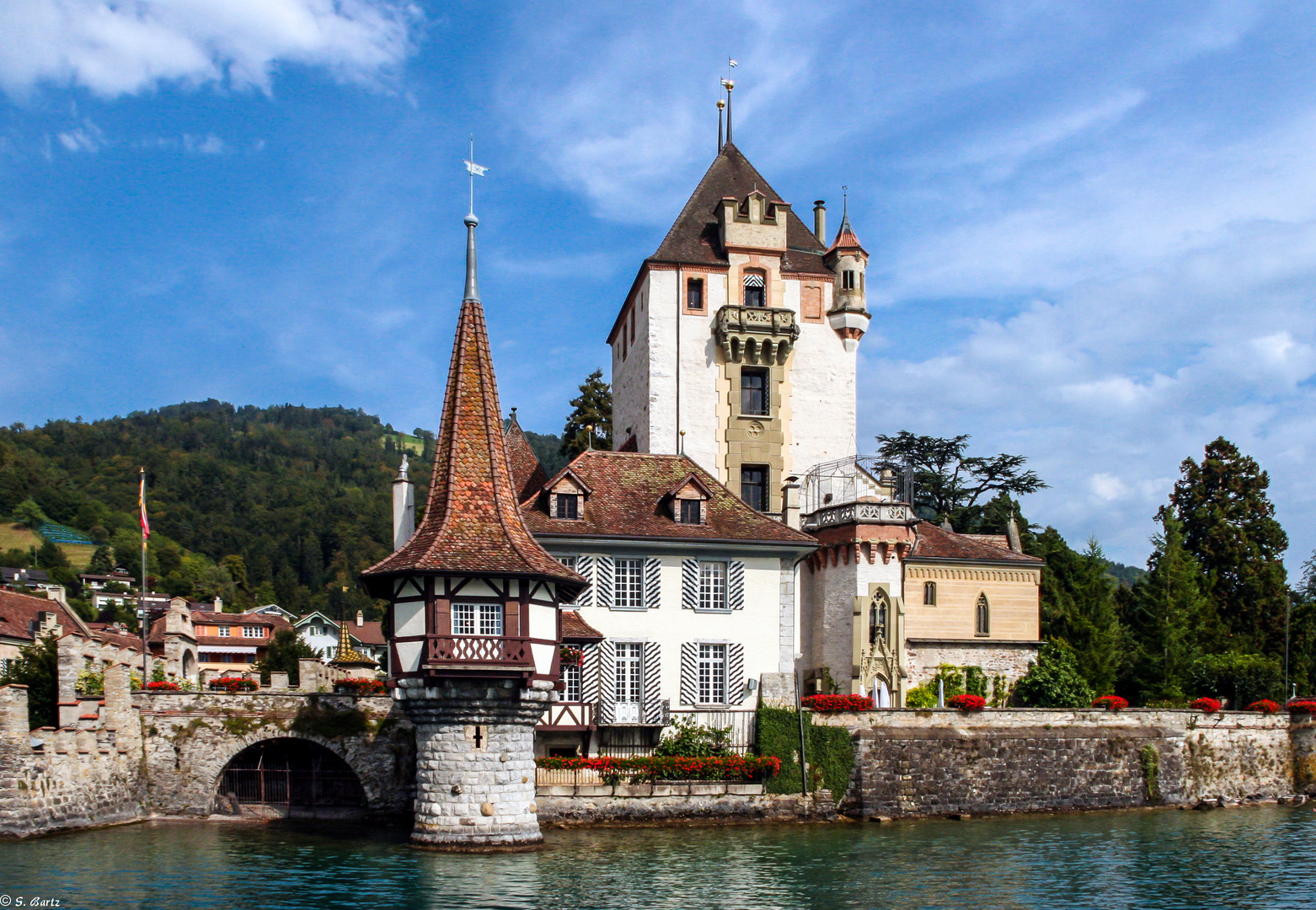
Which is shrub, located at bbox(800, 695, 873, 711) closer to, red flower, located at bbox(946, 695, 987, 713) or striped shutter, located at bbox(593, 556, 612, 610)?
red flower, located at bbox(946, 695, 987, 713)

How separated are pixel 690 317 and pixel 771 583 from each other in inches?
574

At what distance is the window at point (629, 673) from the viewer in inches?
1593

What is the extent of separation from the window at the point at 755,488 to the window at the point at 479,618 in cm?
2086

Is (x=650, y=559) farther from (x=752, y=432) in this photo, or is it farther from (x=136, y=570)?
(x=136, y=570)

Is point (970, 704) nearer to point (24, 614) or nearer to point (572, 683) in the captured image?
point (572, 683)

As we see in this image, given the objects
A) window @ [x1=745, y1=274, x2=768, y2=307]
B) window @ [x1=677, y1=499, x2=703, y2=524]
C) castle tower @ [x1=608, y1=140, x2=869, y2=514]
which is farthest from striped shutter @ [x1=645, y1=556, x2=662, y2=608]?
window @ [x1=745, y1=274, x2=768, y2=307]

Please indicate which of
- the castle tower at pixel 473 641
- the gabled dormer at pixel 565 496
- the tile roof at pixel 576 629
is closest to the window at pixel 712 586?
the tile roof at pixel 576 629

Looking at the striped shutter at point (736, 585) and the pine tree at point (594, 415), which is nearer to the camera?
the striped shutter at point (736, 585)

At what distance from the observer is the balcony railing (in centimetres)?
3194

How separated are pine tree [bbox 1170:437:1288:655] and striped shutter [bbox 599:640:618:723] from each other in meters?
34.0

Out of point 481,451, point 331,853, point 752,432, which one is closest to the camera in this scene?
point 331,853

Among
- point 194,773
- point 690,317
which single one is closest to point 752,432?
point 690,317

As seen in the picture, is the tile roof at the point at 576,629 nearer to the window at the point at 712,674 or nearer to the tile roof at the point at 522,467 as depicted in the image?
the window at the point at 712,674

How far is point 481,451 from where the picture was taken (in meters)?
34.6
